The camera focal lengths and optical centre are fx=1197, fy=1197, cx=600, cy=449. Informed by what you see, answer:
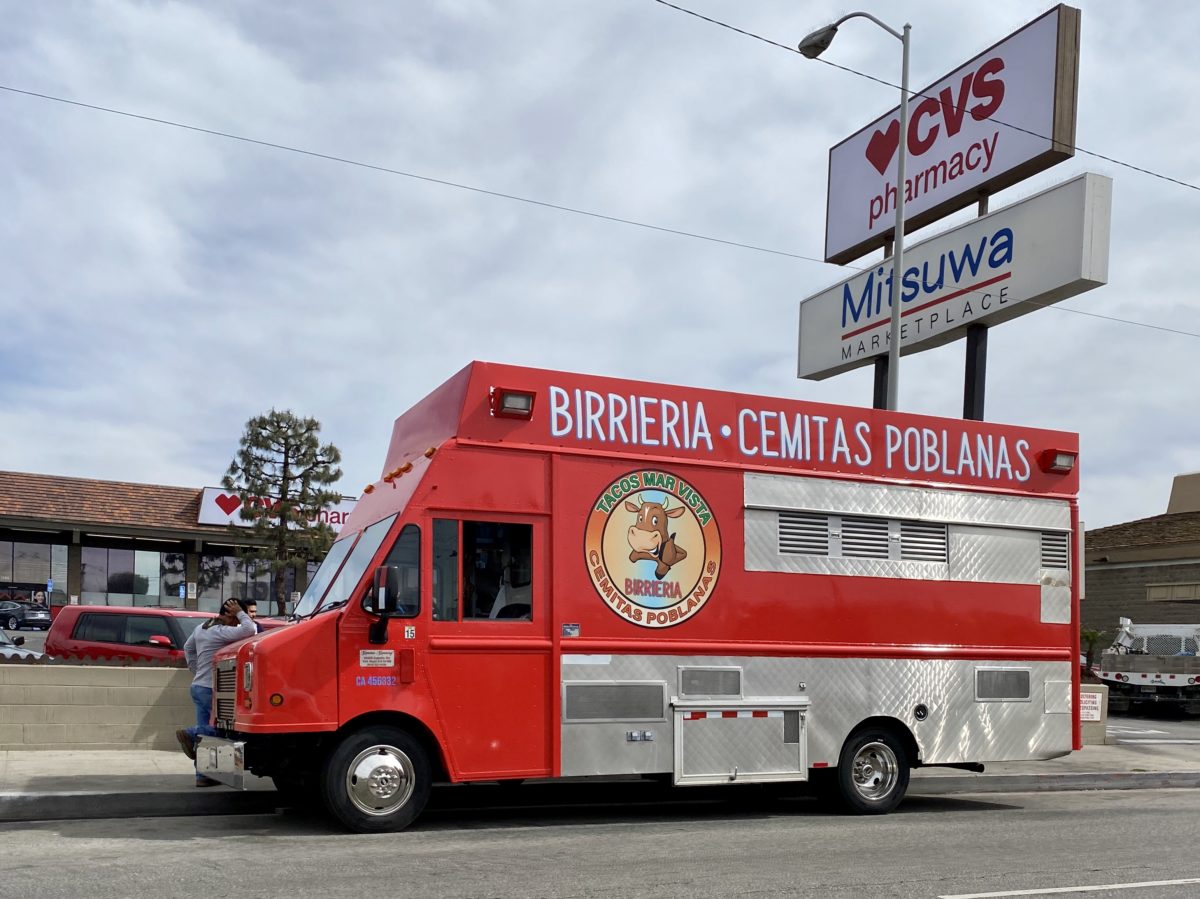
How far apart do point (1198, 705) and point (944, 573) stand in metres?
19.4

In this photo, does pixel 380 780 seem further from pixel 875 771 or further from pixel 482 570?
pixel 875 771

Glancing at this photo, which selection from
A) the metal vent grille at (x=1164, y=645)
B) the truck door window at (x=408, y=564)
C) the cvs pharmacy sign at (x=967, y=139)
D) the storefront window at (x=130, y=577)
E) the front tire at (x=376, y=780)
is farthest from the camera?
the storefront window at (x=130, y=577)

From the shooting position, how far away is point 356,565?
913 centimetres

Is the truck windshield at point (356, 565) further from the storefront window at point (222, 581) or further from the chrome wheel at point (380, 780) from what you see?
the storefront window at point (222, 581)

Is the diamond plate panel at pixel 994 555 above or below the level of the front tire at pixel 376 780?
above

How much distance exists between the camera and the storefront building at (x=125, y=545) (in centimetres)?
4022

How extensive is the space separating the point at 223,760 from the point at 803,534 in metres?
5.04

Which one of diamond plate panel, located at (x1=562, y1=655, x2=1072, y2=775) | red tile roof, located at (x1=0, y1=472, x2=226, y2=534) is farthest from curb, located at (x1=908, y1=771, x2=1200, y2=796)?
red tile roof, located at (x1=0, y1=472, x2=226, y2=534)

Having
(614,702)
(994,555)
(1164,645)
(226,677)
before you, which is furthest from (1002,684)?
(1164,645)

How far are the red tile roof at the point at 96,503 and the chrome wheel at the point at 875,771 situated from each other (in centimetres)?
3519

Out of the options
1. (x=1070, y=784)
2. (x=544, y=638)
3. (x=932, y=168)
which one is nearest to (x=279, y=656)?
(x=544, y=638)

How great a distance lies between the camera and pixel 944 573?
10914 millimetres

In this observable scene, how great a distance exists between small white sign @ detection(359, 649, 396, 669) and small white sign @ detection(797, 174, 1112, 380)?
477 inches

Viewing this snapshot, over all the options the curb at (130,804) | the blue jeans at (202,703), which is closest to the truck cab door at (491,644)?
the curb at (130,804)
